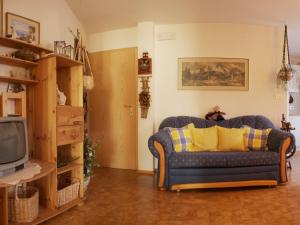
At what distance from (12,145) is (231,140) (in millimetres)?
2437

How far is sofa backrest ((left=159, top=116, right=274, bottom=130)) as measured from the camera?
318 centimetres

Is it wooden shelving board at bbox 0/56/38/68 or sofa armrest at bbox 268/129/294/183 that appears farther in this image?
sofa armrest at bbox 268/129/294/183

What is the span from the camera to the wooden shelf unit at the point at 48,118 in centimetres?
197

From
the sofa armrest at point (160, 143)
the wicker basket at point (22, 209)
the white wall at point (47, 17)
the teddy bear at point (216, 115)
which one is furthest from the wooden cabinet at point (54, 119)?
the teddy bear at point (216, 115)

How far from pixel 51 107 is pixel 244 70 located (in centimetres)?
290

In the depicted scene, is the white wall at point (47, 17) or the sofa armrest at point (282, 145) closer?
the white wall at point (47, 17)

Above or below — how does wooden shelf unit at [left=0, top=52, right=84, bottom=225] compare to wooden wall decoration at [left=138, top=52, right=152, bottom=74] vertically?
below

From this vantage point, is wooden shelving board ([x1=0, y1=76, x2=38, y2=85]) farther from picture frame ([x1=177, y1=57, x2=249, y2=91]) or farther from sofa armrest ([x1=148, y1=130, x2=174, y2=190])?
picture frame ([x1=177, y1=57, x2=249, y2=91])

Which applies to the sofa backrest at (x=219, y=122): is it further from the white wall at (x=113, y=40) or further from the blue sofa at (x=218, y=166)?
the white wall at (x=113, y=40)

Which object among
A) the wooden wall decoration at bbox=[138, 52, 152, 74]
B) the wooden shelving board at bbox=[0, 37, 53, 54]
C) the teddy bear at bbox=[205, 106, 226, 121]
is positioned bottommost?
the teddy bear at bbox=[205, 106, 226, 121]

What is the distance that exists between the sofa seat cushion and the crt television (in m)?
1.51

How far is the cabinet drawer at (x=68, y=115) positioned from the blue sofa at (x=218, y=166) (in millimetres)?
857

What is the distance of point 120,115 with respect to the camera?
3.65 meters

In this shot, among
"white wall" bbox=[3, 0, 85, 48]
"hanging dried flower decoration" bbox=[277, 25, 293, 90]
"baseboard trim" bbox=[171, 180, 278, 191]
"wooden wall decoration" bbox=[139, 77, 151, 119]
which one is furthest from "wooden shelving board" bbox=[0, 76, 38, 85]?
"hanging dried flower decoration" bbox=[277, 25, 293, 90]
